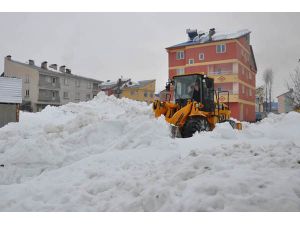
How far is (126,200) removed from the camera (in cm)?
339

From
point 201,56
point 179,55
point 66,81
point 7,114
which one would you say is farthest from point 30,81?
point 7,114

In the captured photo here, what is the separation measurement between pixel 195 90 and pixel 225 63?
1415 cm

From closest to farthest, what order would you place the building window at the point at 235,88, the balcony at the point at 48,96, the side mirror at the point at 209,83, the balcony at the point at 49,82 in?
the side mirror at the point at 209,83 → the building window at the point at 235,88 → the balcony at the point at 49,82 → the balcony at the point at 48,96

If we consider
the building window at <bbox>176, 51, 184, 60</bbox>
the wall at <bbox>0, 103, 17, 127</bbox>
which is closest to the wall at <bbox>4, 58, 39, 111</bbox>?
the building window at <bbox>176, 51, 184, 60</bbox>

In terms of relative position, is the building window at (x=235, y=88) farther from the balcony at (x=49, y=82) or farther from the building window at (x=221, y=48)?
the balcony at (x=49, y=82)

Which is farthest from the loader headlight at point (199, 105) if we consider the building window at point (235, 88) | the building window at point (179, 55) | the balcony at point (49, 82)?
the balcony at point (49, 82)

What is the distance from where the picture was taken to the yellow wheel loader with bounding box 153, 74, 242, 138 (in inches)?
Result: 318

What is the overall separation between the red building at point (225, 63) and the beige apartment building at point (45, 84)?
17.3 m

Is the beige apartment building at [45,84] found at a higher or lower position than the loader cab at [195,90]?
higher

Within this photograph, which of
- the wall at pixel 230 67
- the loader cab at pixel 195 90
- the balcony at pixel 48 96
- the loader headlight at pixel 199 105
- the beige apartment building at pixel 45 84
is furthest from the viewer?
the balcony at pixel 48 96

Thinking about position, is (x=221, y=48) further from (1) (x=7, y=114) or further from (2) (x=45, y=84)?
(2) (x=45, y=84)

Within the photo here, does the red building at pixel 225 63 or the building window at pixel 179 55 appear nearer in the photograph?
the red building at pixel 225 63

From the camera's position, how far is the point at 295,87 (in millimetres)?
9531

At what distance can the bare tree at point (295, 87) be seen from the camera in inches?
332
